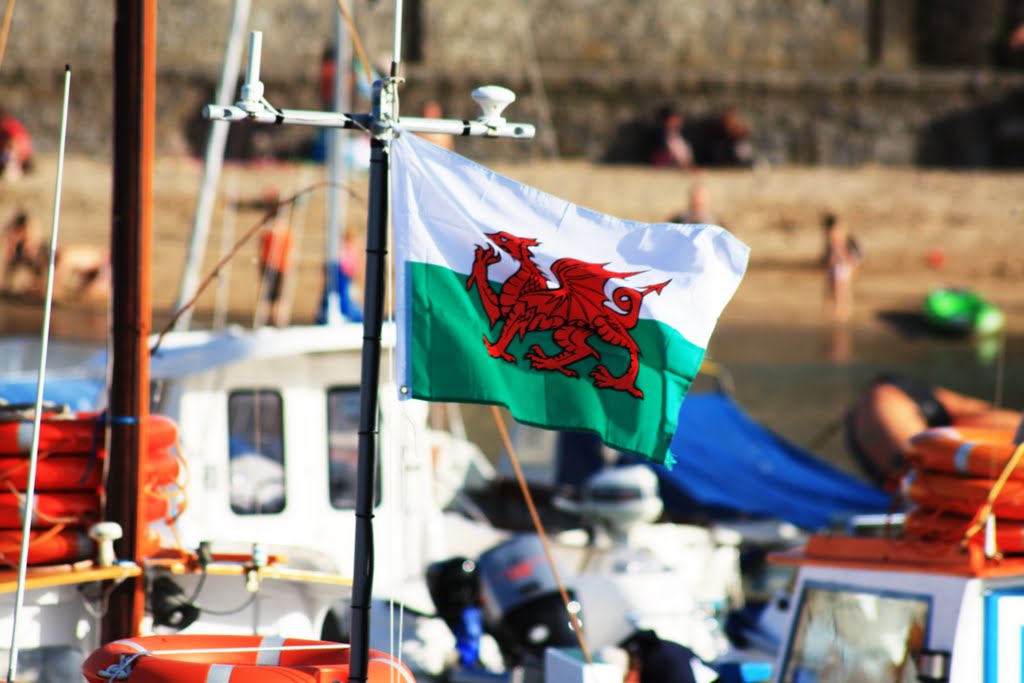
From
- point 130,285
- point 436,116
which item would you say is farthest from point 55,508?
point 436,116

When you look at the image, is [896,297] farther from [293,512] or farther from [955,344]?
[293,512]

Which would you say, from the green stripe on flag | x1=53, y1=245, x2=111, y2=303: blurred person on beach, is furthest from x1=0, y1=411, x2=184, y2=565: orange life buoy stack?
x1=53, y1=245, x2=111, y2=303: blurred person on beach

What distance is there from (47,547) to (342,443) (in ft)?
9.31

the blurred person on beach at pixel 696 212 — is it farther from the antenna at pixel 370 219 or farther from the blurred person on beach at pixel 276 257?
the antenna at pixel 370 219

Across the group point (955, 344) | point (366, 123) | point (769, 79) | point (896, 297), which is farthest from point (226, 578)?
point (769, 79)

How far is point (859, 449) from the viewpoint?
1364 cm

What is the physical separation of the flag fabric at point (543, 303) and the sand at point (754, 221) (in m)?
15.2

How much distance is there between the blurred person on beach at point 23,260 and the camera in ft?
65.2

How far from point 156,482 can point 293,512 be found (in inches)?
80.2

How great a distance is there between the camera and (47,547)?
598 centimetres

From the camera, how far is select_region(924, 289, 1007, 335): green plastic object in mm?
21047

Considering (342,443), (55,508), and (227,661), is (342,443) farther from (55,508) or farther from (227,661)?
(227,661)

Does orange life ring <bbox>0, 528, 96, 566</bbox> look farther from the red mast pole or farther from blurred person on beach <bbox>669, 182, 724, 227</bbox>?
blurred person on beach <bbox>669, 182, 724, 227</bbox>

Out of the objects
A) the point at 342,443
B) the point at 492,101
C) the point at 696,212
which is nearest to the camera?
the point at 492,101
